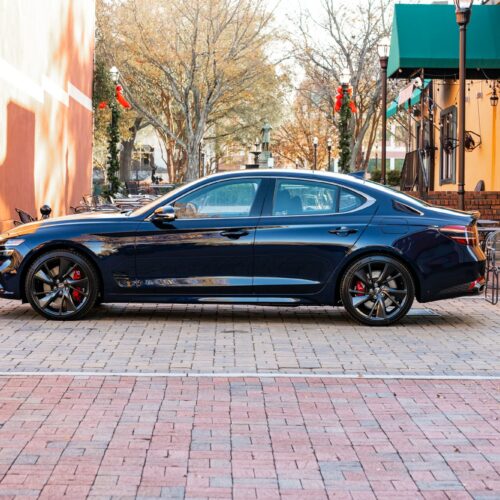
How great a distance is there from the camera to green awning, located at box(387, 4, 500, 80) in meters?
22.2

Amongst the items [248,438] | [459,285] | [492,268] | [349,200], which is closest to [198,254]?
[349,200]

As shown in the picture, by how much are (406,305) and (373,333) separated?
0.61 metres

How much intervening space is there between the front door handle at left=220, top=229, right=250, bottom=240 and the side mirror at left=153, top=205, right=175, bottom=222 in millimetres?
531

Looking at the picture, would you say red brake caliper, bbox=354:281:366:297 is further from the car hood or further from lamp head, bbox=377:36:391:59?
lamp head, bbox=377:36:391:59

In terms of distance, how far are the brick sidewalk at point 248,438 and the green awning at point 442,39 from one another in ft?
50.9

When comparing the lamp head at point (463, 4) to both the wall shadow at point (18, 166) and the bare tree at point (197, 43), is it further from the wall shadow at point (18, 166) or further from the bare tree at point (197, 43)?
the bare tree at point (197, 43)

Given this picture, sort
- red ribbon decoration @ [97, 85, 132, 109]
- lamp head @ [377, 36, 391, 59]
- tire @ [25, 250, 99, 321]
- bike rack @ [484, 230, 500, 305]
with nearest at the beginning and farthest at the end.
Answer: tire @ [25, 250, 99, 321] < bike rack @ [484, 230, 500, 305] < lamp head @ [377, 36, 391, 59] < red ribbon decoration @ [97, 85, 132, 109]

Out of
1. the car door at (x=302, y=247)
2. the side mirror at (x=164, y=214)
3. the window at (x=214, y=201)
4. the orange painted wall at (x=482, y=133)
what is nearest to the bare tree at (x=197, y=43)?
the orange painted wall at (x=482, y=133)

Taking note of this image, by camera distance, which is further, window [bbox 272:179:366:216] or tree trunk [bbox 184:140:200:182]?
tree trunk [bbox 184:140:200:182]

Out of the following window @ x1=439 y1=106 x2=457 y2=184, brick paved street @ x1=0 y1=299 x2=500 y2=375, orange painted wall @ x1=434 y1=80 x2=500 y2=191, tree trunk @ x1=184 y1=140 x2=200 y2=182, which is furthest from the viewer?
tree trunk @ x1=184 y1=140 x2=200 y2=182

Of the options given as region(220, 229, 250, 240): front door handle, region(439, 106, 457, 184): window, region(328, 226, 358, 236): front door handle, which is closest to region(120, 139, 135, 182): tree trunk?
region(439, 106, 457, 184): window

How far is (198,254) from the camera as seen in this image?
35.7ft

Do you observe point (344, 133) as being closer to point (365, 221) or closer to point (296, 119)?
point (365, 221)

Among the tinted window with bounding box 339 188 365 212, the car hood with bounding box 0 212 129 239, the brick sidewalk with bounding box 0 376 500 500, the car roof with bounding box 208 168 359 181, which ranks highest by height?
the car roof with bounding box 208 168 359 181
